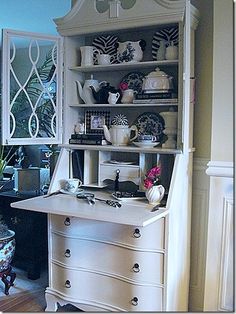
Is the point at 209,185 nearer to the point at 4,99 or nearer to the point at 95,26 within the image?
the point at 95,26

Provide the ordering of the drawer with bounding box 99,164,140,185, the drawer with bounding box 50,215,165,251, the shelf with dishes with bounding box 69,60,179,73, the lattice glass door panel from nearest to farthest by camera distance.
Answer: the drawer with bounding box 50,215,165,251
the shelf with dishes with bounding box 69,60,179,73
the drawer with bounding box 99,164,140,185
the lattice glass door panel

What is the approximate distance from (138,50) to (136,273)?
1264 mm

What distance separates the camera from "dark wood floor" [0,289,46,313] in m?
2.38

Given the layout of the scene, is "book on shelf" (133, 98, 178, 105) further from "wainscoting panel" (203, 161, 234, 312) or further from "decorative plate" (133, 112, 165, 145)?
"wainscoting panel" (203, 161, 234, 312)

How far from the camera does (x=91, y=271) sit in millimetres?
2152

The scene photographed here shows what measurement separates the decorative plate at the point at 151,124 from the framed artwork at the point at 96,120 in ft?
0.77

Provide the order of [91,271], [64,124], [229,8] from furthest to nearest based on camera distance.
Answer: [64,124]
[91,271]
[229,8]

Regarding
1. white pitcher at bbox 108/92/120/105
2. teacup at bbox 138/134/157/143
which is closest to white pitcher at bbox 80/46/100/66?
white pitcher at bbox 108/92/120/105

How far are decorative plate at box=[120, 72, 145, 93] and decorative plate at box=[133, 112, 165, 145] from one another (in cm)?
16

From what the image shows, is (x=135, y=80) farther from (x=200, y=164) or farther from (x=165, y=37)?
(x=200, y=164)

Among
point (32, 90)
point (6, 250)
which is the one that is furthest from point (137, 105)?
point (6, 250)

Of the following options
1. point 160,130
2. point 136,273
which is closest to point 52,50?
point 160,130

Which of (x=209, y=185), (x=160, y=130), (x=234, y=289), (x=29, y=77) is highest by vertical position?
(x=29, y=77)

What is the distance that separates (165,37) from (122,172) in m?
0.83
